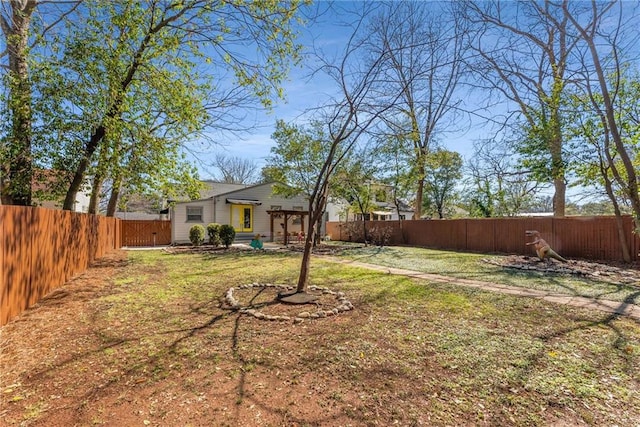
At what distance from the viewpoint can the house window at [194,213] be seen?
60.3 ft

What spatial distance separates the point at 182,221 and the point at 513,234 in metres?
16.6

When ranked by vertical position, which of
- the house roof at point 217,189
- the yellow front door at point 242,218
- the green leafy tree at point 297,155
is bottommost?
the yellow front door at point 242,218

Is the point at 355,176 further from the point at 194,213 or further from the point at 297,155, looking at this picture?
the point at 194,213

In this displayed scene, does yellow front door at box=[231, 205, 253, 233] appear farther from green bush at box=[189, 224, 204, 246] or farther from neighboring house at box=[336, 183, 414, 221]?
neighboring house at box=[336, 183, 414, 221]

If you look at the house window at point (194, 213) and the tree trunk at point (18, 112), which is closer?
the tree trunk at point (18, 112)

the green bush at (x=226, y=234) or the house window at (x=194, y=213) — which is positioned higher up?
the house window at (x=194, y=213)

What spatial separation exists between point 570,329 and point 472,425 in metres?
2.77

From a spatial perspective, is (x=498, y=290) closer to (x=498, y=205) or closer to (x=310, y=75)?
(x=310, y=75)

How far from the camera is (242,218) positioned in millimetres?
20219

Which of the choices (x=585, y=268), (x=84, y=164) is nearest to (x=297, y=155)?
(x=84, y=164)

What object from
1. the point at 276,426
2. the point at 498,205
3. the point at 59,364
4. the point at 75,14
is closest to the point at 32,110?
the point at 75,14

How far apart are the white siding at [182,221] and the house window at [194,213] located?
163 mm

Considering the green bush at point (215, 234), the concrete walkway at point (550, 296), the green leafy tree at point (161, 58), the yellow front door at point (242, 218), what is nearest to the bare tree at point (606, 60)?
the concrete walkway at point (550, 296)

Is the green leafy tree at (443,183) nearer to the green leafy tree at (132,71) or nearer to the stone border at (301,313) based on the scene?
the green leafy tree at (132,71)
